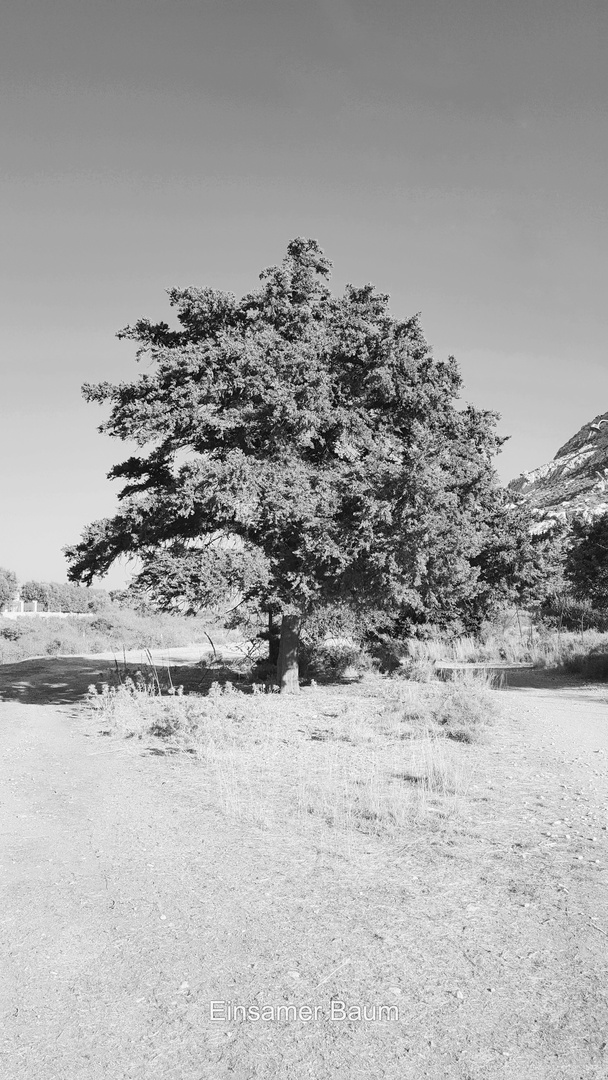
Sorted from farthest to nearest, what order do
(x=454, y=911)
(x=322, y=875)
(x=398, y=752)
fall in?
1. (x=398, y=752)
2. (x=322, y=875)
3. (x=454, y=911)

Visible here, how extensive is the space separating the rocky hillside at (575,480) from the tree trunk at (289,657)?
22.3 meters

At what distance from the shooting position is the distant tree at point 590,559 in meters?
19.1

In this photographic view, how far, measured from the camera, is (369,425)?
16.2 m

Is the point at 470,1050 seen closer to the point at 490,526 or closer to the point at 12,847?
the point at 12,847

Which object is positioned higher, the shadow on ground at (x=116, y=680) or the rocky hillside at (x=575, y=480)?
the rocky hillside at (x=575, y=480)

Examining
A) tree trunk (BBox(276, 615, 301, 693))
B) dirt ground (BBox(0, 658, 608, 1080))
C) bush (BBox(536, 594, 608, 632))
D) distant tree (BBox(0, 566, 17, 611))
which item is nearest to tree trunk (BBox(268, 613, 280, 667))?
tree trunk (BBox(276, 615, 301, 693))

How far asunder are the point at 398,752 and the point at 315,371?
829 centimetres

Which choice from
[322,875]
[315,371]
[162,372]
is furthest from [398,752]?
[162,372]

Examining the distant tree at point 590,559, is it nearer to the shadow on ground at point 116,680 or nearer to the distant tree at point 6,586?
the shadow on ground at point 116,680

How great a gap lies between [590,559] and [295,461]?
967 cm

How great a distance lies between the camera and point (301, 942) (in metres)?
4.68

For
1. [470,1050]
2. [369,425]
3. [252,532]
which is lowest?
[470,1050]

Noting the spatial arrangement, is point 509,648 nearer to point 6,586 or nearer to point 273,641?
point 273,641

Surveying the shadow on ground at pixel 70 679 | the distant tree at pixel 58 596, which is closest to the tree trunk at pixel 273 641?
the shadow on ground at pixel 70 679
